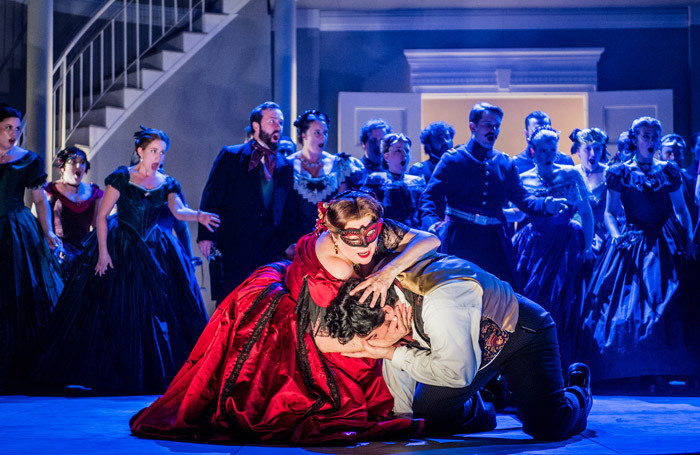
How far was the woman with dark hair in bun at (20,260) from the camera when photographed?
412cm

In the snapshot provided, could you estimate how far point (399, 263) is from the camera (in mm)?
2580

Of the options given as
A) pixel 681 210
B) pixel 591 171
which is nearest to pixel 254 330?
pixel 681 210

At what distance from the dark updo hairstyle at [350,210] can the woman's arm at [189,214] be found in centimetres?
175

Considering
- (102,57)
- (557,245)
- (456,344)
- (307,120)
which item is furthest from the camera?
(102,57)

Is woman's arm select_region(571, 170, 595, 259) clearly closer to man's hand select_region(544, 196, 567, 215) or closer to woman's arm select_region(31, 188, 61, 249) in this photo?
man's hand select_region(544, 196, 567, 215)

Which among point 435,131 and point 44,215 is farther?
point 435,131

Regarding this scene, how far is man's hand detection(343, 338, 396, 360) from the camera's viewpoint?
101 inches

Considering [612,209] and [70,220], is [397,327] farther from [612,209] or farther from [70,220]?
[70,220]

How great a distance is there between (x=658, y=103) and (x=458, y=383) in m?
6.10

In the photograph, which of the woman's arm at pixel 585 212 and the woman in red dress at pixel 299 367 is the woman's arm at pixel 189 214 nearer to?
the woman in red dress at pixel 299 367

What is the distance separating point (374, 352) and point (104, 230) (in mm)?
2133

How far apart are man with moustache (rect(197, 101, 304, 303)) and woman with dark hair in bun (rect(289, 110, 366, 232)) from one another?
10 cm

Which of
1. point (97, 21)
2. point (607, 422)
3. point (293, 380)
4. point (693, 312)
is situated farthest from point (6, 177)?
point (97, 21)

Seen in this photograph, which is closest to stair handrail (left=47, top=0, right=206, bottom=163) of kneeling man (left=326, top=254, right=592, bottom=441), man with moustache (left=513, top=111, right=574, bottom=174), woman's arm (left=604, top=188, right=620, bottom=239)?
man with moustache (left=513, top=111, right=574, bottom=174)
